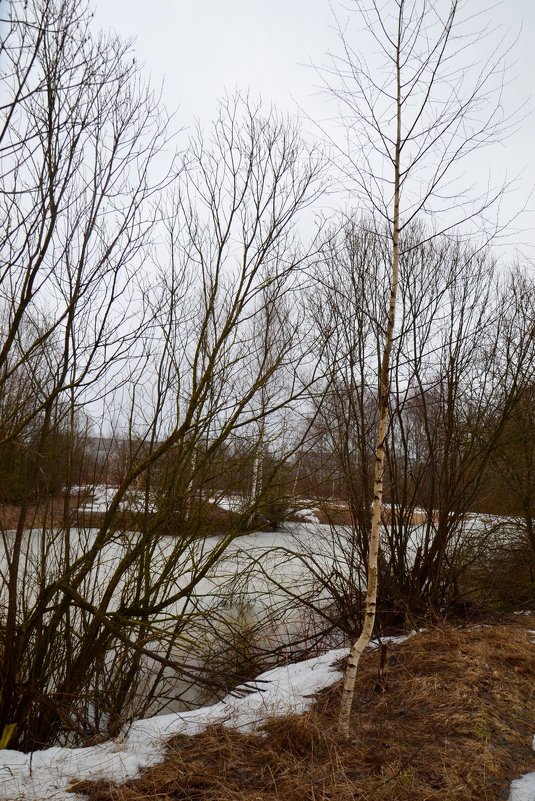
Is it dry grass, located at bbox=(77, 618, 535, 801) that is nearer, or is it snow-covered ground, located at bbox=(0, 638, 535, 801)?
dry grass, located at bbox=(77, 618, 535, 801)

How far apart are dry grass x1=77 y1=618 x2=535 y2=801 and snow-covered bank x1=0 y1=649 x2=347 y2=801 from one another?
135 millimetres

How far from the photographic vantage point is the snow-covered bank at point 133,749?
2.94m

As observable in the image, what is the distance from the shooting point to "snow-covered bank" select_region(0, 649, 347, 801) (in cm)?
294

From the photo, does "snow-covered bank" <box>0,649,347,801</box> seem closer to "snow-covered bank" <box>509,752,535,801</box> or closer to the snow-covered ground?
the snow-covered ground

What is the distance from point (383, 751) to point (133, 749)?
153 cm

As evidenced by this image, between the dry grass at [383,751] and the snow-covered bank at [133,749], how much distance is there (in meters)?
0.13

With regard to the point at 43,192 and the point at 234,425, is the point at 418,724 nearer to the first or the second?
the point at 234,425

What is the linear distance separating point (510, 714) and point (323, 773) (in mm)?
1606

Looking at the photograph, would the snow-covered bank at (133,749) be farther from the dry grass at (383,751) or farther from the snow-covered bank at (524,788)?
the snow-covered bank at (524,788)

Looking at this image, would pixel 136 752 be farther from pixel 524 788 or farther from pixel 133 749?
pixel 524 788

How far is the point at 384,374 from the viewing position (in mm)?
3506

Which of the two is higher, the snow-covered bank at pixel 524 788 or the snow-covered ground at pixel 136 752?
the snow-covered bank at pixel 524 788

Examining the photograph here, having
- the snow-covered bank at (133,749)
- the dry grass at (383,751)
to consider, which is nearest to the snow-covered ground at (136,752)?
the snow-covered bank at (133,749)

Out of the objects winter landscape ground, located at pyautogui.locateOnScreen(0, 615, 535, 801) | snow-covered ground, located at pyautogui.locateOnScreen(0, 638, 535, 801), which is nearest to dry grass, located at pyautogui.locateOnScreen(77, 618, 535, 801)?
winter landscape ground, located at pyautogui.locateOnScreen(0, 615, 535, 801)
